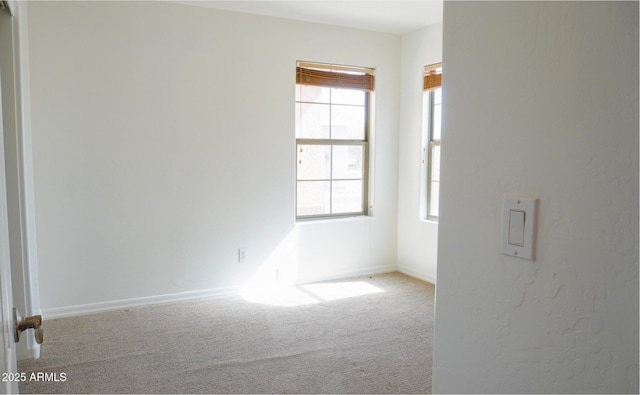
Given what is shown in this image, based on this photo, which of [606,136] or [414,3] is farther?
[414,3]

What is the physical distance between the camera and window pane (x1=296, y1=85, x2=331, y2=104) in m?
4.38

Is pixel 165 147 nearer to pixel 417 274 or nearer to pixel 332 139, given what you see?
pixel 332 139

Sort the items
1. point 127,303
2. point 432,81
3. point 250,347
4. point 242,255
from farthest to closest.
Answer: point 432,81
point 242,255
point 127,303
point 250,347

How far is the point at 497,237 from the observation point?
2.72ft

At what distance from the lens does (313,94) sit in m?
4.45

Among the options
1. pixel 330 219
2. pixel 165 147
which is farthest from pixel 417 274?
pixel 165 147

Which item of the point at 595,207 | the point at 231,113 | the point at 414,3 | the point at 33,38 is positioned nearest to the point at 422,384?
the point at 595,207

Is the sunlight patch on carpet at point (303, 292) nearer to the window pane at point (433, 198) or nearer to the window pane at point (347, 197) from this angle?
the window pane at point (347, 197)

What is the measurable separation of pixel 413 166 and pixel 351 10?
1666 millimetres

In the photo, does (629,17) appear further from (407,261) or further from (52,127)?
(407,261)

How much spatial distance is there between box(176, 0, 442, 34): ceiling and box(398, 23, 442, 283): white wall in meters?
0.27

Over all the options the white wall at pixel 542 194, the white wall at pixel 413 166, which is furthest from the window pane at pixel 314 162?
the white wall at pixel 542 194

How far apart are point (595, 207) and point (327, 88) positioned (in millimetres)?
4015

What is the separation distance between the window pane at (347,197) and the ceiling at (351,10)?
Answer: 158 cm
